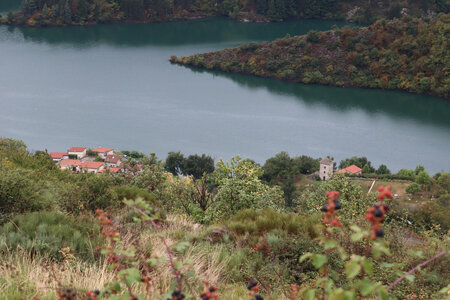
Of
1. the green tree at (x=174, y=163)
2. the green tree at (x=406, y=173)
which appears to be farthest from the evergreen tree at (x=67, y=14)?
the green tree at (x=406, y=173)

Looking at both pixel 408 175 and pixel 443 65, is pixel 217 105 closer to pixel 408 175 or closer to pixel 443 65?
pixel 408 175

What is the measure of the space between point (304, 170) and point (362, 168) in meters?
4.17

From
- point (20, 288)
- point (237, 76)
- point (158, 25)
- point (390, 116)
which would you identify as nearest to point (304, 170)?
point (390, 116)

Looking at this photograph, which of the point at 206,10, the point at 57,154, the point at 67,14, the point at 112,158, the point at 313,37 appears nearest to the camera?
the point at 112,158

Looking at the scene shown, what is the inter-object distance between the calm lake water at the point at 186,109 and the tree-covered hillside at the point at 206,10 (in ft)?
25.4

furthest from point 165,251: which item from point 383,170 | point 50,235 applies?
point 383,170

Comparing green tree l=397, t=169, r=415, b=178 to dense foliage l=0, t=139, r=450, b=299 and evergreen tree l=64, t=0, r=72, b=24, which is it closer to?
dense foliage l=0, t=139, r=450, b=299

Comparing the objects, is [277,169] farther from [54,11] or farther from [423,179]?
[54,11]

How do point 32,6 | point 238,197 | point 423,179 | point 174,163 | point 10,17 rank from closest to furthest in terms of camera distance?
1. point 238,197
2. point 423,179
3. point 174,163
4. point 10,17
5. point 32,6

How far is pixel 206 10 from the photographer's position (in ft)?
276

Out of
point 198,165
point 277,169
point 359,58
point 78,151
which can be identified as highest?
point 359,58

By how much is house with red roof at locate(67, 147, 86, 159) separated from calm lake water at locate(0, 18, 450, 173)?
353 centimetres

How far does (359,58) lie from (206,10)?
1279 inches

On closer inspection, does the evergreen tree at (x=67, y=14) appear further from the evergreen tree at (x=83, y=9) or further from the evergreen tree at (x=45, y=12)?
the evergreen tree at (x=45, y=12)
